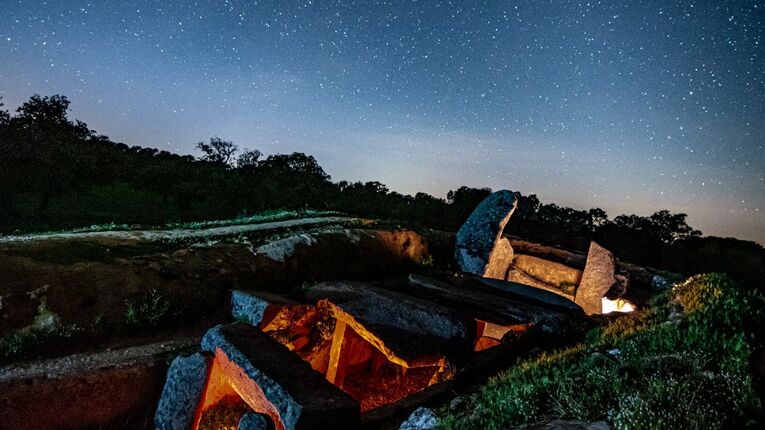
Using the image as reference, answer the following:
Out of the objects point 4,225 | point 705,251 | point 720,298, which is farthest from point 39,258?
point 705,251

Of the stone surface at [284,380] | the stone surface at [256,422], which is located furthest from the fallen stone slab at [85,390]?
the stone surface at [256,422]

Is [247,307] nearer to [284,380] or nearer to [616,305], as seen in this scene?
[284,380]

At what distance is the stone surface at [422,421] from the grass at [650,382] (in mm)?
317

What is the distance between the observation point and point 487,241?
46.1 ft

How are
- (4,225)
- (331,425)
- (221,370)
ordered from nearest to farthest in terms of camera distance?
(331,425) → (221,370) → (4,225)

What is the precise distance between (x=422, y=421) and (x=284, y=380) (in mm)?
2108

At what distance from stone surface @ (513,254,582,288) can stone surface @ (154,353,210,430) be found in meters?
11.9

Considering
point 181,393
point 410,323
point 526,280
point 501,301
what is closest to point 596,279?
point 526,280

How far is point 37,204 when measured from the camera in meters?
23.9

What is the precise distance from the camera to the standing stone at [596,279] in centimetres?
1272

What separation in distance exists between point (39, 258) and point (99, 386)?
133 inches

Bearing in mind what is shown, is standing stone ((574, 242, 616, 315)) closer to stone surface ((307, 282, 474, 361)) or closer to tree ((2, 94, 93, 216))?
stone surface ((307, 282, 474, 361))

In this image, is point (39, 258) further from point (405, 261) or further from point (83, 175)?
point (83, 175)

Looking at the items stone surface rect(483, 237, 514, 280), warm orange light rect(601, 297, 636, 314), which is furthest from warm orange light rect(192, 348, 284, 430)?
warm orange light rect(601, 297, 636, 314)
